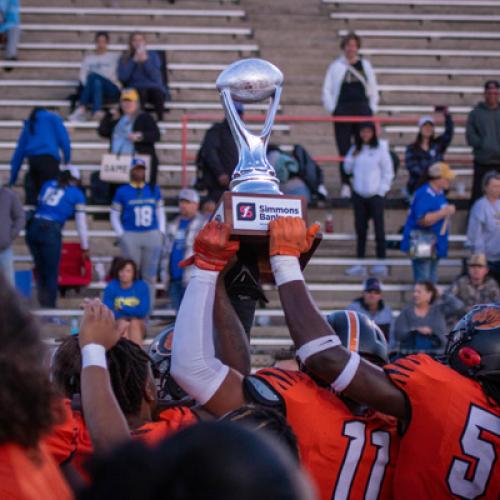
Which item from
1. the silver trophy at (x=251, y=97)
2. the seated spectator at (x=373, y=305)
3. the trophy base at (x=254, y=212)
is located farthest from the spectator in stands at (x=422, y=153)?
the trophy base at (x=254, y=212)

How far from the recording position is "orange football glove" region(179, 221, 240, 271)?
2996 mm

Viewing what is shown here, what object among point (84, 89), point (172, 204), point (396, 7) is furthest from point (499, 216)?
point (396, 7)

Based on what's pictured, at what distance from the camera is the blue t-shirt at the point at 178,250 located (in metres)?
9.59

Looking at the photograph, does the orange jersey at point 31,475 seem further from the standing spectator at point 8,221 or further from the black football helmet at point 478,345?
the standing spectator at point 8,221

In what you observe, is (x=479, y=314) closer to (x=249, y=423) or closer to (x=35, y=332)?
(x=249, y=423)

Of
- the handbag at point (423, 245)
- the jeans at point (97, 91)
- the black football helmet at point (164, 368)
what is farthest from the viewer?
the jeans at point (97, 91)

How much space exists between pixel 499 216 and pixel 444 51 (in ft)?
18.1

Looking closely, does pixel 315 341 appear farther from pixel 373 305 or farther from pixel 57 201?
pixel 57 201

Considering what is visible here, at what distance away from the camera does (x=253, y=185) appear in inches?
128

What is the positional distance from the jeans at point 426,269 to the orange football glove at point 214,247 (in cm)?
723

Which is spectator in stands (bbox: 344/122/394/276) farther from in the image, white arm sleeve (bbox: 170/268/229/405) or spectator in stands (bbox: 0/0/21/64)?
white arm sleeve (bbox: 170/268/229/405)

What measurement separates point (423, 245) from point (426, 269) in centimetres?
27

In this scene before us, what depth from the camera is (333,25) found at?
15000 millimetres

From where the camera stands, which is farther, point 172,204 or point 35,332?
point 172,204
